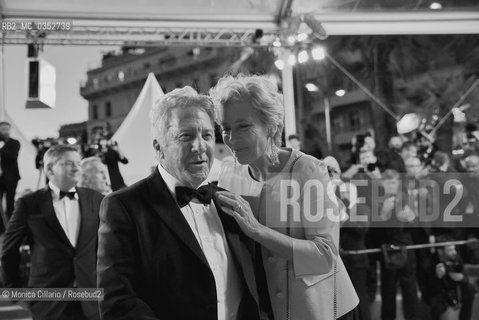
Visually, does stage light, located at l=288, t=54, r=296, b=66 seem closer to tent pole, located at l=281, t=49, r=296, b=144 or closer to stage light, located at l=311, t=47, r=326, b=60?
tent pole, located at l=281, t=49, r=296, b=144

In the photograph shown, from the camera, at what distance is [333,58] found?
4637mm

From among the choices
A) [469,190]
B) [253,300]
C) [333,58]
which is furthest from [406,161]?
[253,300]

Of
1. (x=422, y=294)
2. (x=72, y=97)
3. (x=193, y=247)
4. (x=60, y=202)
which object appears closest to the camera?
(x=193, y=247)

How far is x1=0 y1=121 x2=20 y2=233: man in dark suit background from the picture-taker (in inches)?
111

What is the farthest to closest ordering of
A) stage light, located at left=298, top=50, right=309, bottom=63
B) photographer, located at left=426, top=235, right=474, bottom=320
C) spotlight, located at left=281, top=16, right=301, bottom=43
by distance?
stage light, located at left=298, top=50, right=309, bottom=63, spotlight, located at left=281, top=16, right=301, bottom=43, photographer, located at left=426, top=235, right=474, bottom=320

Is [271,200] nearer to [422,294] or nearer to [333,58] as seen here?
[422,294]

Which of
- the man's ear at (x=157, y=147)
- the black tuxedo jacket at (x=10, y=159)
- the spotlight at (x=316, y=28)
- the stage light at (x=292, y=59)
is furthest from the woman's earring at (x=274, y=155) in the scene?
the stage light at (x=292, y=59)

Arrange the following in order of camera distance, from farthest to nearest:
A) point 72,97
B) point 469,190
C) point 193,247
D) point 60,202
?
point 469,190 < point 60,202 < point 72,97 < point 193,247

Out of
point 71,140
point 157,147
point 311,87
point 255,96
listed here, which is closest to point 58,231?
point 71,140

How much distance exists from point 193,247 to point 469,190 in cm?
240

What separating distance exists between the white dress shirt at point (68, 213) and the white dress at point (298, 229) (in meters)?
1.16

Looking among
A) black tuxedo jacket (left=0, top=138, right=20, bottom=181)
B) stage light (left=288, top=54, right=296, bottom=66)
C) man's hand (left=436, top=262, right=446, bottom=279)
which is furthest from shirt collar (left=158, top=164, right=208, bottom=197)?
stage light (left=288, top=54, right=296, bottom=66)

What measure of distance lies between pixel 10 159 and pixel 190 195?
2.16 meters

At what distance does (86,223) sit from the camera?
6.79ft
